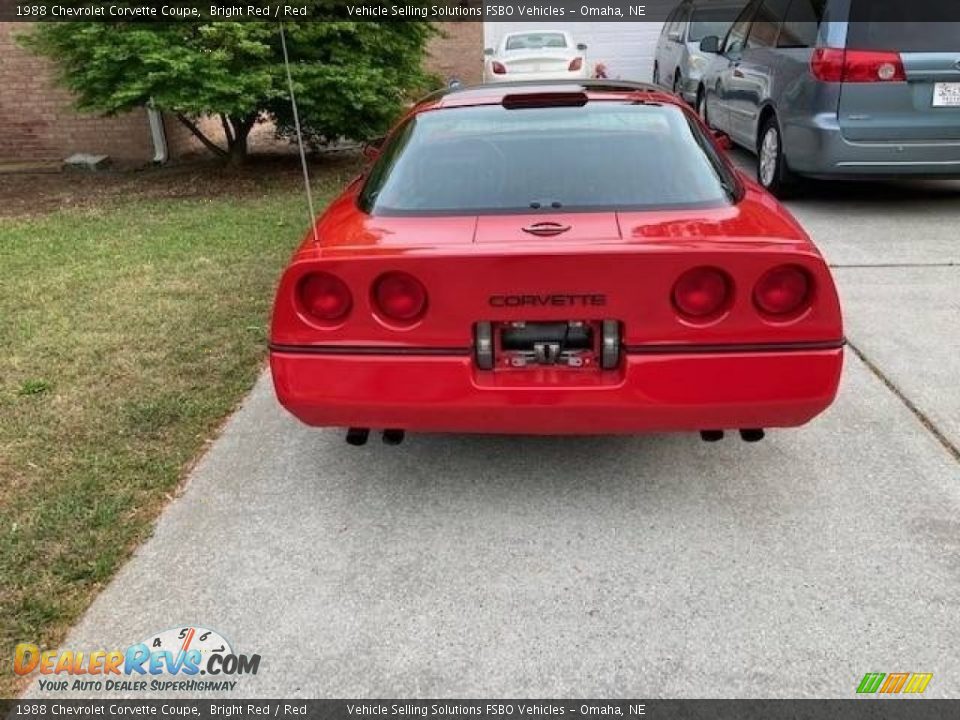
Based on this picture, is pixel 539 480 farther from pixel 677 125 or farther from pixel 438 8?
pixel 438 8

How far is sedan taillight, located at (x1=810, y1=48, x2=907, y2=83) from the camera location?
631cm

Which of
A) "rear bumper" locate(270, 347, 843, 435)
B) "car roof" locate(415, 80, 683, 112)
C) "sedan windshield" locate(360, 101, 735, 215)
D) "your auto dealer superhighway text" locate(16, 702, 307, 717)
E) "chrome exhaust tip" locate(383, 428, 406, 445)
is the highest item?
"car roof" locate(415, 80, 683, 112)

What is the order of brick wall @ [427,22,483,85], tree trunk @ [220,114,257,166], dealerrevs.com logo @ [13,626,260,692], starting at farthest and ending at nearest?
brick wall @ [427,22,483,85] → tree trunk @ [220,114,257,166] → dealerrevs.com logo @ [13,626,260,692]

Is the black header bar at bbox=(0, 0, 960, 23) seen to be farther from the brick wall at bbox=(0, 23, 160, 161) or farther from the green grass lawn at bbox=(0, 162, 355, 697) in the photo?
the green grass lawn at bbox=(0, 162, 355, 697)

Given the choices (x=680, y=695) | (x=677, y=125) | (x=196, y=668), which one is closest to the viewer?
(x=680, y=695)

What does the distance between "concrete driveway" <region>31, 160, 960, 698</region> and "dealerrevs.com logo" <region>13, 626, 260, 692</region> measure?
1.9 inches

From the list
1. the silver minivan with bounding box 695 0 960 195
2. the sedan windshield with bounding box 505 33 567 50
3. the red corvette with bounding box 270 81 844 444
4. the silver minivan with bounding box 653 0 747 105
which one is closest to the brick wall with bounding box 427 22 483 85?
the sedan windshield with bounding box 505 33 567 50

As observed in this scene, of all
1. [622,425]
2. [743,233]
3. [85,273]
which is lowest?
[85,273]

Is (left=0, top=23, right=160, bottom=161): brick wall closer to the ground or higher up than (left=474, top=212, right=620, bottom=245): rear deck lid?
closer to the ground

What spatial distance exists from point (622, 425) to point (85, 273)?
189 inches

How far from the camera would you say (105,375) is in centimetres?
416

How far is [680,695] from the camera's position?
2.16 m

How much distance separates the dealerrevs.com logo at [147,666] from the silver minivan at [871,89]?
6.05m

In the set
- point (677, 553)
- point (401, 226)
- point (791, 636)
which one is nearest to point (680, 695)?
point (791, 636)
